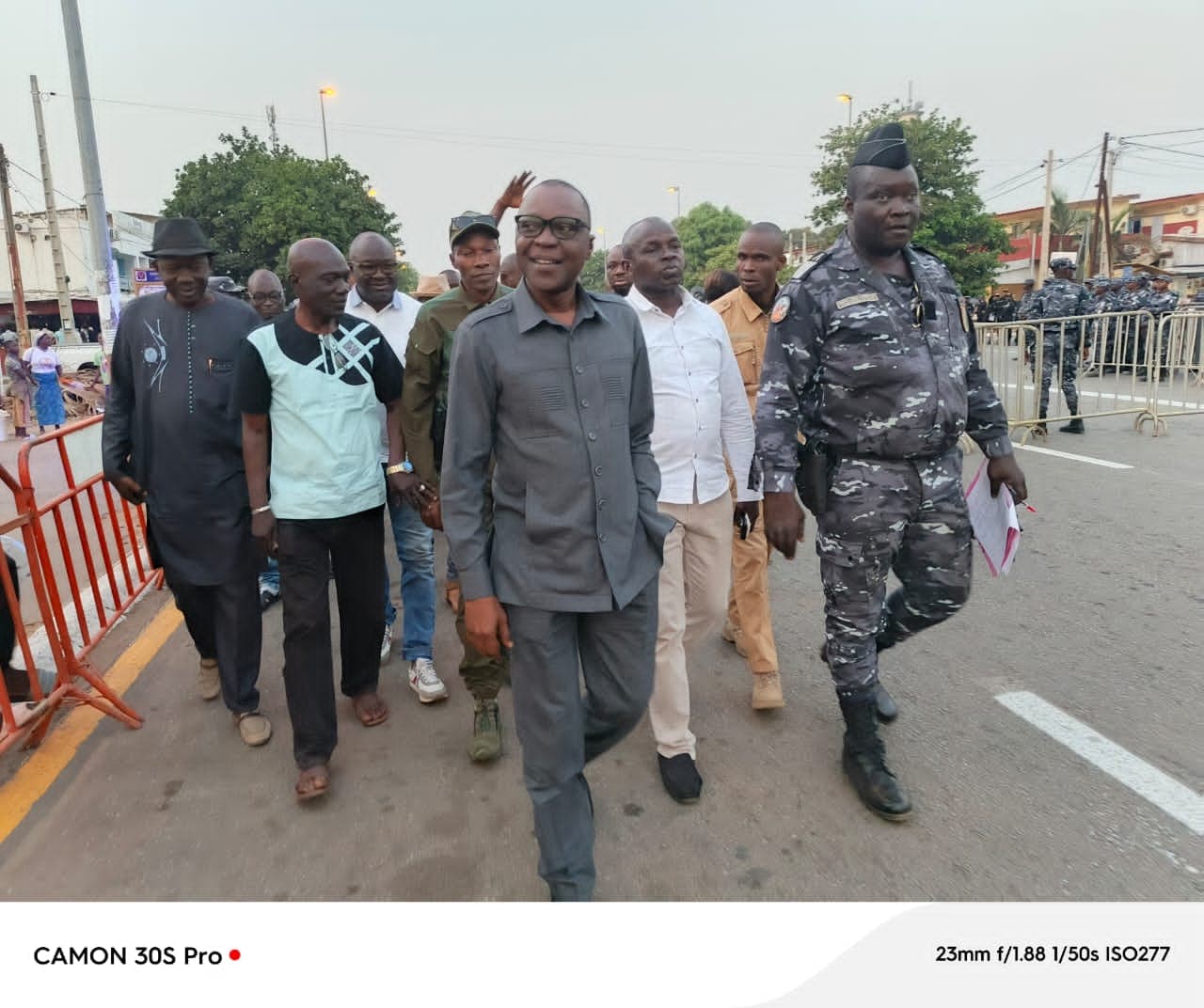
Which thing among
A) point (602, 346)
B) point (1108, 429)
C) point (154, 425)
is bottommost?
point (1108, 429)

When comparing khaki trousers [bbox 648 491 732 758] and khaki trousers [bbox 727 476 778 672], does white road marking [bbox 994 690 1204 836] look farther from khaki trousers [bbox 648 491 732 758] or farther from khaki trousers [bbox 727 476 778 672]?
khaki trousers [bbox 648 491 732 758]

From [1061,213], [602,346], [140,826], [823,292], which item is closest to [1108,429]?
[823,292]

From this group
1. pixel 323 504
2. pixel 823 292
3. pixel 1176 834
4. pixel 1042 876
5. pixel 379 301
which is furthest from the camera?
pixel 379 301

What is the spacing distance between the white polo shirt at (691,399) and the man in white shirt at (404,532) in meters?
1.19

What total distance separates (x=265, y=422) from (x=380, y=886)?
1.63 meters

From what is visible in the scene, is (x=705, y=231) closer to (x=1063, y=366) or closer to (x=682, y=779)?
(x=1063, y=366)

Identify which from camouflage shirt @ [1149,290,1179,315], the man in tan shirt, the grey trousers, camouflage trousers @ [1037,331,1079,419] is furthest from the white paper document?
camouflage shirt @ [1149,290,1179,315]

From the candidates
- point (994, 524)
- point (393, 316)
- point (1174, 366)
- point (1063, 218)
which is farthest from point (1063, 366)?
point (1063, 218)

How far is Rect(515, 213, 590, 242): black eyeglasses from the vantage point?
2.08 meters

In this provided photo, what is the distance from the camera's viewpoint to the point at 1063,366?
31.1ft

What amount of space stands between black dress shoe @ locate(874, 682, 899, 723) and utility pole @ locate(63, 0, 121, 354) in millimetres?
9288

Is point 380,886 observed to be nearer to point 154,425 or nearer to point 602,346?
point 602,346

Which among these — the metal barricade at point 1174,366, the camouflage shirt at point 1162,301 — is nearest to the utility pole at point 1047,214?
the camouflage shirt at point 1162,301

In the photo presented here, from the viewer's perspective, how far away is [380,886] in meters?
2.44
